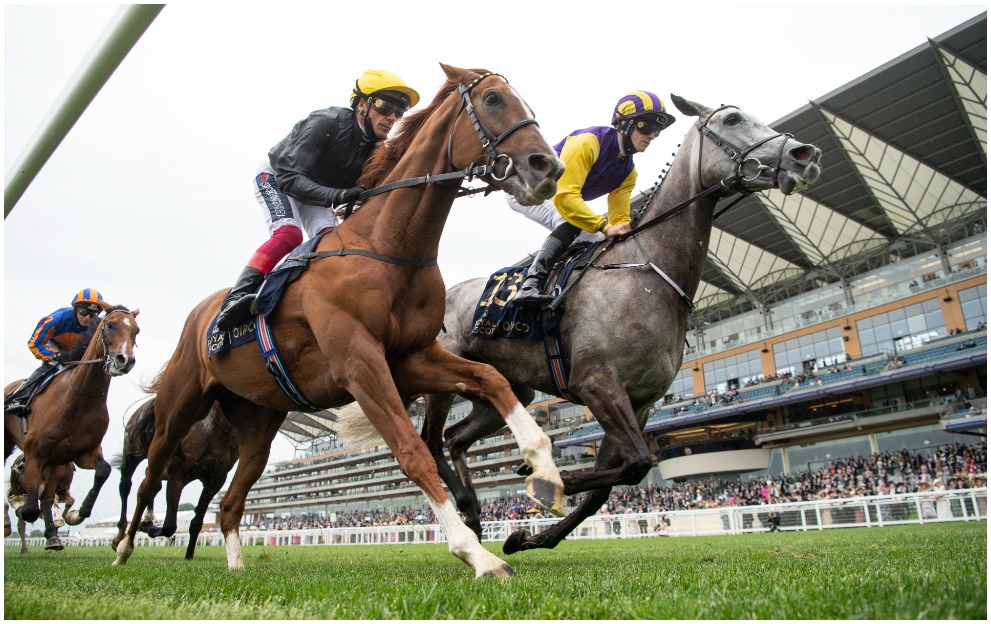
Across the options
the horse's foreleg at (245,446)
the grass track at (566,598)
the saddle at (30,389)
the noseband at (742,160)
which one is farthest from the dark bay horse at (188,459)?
the noseband at (742,160)

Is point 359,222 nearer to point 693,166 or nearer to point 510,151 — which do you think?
point 510,151

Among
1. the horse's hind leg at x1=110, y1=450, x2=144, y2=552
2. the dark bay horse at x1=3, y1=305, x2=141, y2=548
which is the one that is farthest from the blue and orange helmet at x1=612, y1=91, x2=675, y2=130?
the horse's hind leg at x1=110, y1=450, x2=144, y2=552

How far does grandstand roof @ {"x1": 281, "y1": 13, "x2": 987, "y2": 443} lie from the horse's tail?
71.7 feet

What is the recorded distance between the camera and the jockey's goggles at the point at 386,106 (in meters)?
4.92

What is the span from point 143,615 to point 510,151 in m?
2.79

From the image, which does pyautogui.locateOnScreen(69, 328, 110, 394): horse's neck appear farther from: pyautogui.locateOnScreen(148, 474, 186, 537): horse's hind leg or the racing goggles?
the racing goggles

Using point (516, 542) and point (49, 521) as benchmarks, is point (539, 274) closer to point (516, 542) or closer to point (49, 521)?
point (516, 542)

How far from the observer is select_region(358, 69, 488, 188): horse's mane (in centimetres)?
461

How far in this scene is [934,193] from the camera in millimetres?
40375

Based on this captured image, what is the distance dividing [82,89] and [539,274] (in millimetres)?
3773

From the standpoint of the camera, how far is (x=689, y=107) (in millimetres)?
5621

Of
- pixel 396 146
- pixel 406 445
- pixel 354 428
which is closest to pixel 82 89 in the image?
pixel 406 445

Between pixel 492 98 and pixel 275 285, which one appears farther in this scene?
pixel 275 285

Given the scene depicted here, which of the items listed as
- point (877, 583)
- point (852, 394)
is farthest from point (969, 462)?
point (877, 583)
